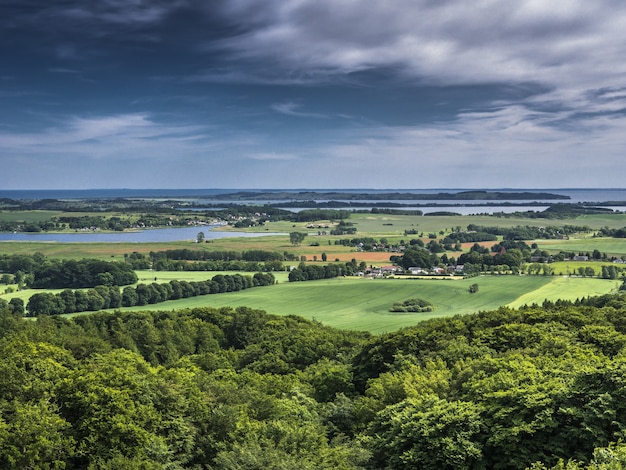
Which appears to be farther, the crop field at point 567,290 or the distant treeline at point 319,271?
the distant treeline at point 319,271

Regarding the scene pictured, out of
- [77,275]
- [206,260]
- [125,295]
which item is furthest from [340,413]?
[206,260]

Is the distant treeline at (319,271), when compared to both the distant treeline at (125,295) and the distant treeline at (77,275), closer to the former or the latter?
the distant treeline at (125,295)

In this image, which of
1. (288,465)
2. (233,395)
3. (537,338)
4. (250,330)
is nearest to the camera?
(288,465)

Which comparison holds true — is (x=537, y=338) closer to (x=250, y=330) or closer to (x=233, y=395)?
(x=233, y=395)

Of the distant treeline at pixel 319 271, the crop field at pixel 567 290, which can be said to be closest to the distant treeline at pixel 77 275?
the distant treeline at pixel 319 271

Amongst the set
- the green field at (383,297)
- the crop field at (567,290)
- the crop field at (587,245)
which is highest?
the crop field at (587,245)

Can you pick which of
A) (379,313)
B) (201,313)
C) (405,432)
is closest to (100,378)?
(405,432)

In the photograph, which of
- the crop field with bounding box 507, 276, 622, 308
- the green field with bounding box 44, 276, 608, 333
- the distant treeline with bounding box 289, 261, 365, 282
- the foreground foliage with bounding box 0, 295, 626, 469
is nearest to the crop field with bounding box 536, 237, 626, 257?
the crop field with bounding box 507, 276, 622, 308

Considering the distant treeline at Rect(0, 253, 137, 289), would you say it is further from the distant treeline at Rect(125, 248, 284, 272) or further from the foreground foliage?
the foreground foliage
